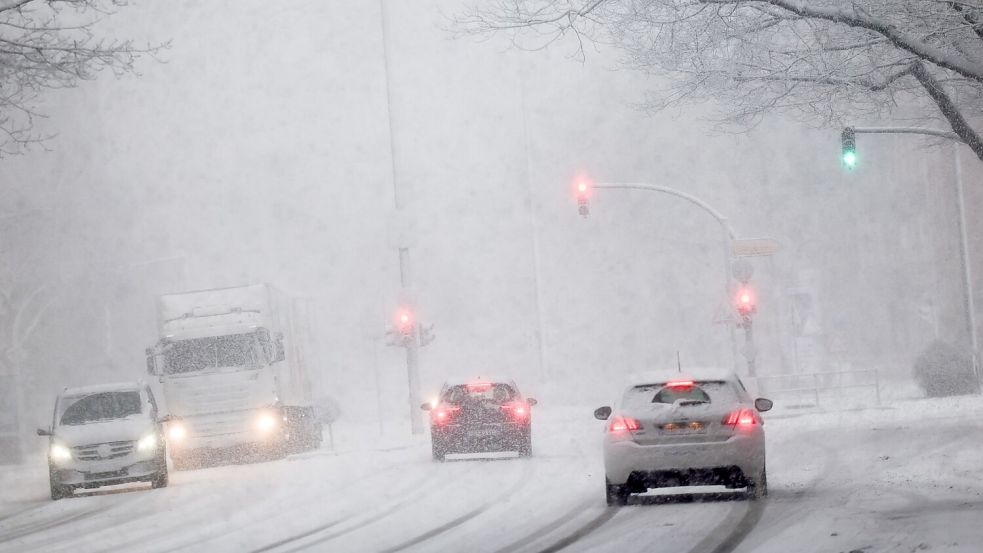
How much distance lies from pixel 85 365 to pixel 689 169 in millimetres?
30551

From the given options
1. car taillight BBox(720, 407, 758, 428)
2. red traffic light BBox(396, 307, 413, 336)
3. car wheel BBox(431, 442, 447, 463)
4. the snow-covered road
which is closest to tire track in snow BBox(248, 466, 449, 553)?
the snow-covered road

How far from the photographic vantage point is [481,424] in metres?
25.1

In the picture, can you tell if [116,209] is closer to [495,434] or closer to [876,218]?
[876,218]

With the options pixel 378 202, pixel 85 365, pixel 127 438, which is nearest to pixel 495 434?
pixel 127 438

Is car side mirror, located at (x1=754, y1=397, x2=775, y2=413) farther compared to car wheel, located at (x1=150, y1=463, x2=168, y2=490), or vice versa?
car wheel, located at (x1=150, y1=463, x2=168, y2=490)

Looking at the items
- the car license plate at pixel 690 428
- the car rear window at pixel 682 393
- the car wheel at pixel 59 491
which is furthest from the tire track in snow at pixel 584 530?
the car wheel at pixel 59 491

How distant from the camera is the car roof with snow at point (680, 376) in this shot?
1566 cm

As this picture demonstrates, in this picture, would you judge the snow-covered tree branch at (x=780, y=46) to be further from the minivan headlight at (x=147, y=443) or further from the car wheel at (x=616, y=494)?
the minivan headlight at (x=147, y=443)

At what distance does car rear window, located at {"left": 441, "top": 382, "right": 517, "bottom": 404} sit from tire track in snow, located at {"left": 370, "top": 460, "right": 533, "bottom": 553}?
3710 mm

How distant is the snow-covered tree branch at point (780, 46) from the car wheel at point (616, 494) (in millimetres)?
5005

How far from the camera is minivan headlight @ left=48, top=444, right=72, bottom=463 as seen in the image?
79.5 ft

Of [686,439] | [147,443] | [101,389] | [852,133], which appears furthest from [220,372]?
[686,439]

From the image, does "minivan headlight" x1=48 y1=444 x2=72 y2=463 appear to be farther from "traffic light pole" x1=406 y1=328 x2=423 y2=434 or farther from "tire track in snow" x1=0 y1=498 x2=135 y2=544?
"traffic light pole" x1=406 y1=328 x2=423 y2=434

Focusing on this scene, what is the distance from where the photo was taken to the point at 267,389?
29.4 meters
